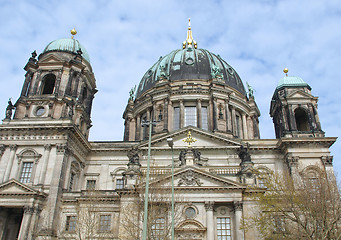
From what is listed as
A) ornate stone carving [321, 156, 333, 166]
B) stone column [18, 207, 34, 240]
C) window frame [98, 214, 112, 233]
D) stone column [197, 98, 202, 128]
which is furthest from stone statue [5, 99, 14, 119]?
ornate stone carving [321, 156, 333, 166]

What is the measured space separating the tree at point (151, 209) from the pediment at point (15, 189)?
8371 mm

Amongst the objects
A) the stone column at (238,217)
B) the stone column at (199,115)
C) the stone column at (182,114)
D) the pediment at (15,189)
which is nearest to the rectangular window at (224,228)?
the stone column at (238,217)

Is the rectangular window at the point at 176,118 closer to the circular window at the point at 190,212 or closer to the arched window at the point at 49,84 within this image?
the arched window at the point at 49,84

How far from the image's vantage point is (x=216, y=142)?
38.0 m

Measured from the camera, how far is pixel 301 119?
140 feet

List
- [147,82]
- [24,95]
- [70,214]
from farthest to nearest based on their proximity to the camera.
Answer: [147,82]
[24,95]
[70,214]

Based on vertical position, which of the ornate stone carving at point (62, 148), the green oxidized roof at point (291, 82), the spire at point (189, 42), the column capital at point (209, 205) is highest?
the spire at point (189, 42)

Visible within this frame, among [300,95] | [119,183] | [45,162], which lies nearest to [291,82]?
[300,95]

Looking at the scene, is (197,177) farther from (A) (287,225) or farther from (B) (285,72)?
(B) (285,72)

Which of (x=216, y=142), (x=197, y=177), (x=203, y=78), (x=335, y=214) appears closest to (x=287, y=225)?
(x=335, y=214)

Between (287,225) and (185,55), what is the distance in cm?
3539

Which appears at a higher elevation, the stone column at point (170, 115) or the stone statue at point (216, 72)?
the stone statue at point (216, 72)

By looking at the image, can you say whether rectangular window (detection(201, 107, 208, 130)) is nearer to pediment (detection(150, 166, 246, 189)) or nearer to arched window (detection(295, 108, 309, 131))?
arched window (detection(295, 108, 309, 131))

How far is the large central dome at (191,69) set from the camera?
51219 mm
